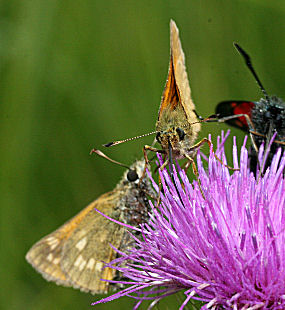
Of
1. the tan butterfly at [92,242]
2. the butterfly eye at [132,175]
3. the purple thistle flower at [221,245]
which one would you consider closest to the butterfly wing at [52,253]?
the tan butterfly at [92,242]

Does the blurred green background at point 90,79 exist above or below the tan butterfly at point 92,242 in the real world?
above

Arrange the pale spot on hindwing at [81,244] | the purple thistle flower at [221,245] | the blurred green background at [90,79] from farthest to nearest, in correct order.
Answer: the blurred green background at [90,79]
the pale spot on hindwing at [81,244]
the purple thistle flower at [221,245]

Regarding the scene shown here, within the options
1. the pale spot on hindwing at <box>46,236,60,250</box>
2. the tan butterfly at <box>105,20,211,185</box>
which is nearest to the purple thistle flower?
the tan butterfly at <box>105,20,211,185</box>

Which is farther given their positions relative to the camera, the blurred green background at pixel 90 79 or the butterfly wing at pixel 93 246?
the blurred green background at pixel 90 79

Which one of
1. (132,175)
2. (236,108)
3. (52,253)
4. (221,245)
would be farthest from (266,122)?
(52,253)

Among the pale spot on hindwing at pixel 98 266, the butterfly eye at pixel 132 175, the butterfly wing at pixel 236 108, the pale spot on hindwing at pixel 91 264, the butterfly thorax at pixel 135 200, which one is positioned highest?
the butterfly wing at pixel 236 108

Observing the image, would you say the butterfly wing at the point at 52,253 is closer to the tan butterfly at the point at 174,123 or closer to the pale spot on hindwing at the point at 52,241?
the pale spot on hindwing at the point at 52,241

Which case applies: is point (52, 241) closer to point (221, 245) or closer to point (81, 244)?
point (81, 244)

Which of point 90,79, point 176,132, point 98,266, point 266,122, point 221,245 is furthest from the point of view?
point 90,79
